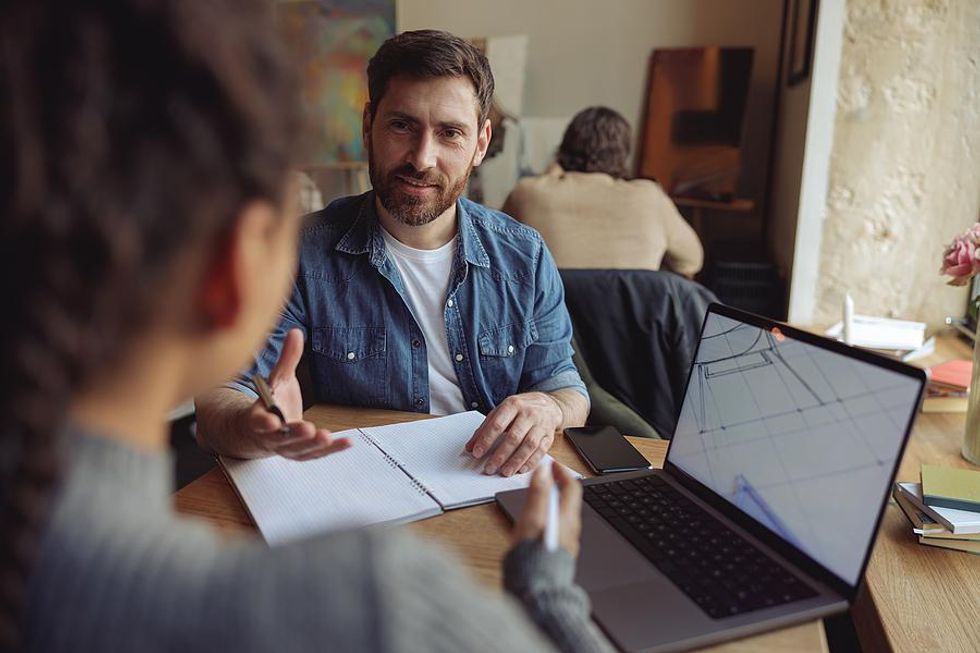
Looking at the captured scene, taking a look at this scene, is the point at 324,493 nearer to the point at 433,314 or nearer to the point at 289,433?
the point at 289,433

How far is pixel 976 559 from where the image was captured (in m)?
0.97

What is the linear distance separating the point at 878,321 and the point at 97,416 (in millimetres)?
2087

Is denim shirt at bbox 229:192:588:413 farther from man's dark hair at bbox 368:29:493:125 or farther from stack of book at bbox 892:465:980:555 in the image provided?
stack of book at bbox 892:465:980:555

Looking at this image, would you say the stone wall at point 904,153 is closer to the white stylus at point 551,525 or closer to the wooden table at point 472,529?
the wooden table at point 472,529

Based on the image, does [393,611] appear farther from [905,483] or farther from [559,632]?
[905,483]

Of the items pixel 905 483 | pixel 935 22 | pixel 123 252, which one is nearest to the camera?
pixel 123 252

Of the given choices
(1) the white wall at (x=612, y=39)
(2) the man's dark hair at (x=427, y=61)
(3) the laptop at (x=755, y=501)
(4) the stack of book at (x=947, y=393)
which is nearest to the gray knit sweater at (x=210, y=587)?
(3) the laptop at (x=755, y=501)

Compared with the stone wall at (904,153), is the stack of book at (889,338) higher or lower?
lower

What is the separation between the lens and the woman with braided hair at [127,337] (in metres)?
0.36

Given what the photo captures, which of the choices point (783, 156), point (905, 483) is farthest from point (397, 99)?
point (783, 156)

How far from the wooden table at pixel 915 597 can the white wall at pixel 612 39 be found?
313 centimetres

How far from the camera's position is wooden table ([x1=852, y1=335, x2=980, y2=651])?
830 millimetres

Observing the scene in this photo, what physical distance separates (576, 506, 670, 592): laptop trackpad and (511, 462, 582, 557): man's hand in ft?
0.45

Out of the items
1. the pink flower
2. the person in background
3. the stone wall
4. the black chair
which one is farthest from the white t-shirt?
the stone wall
